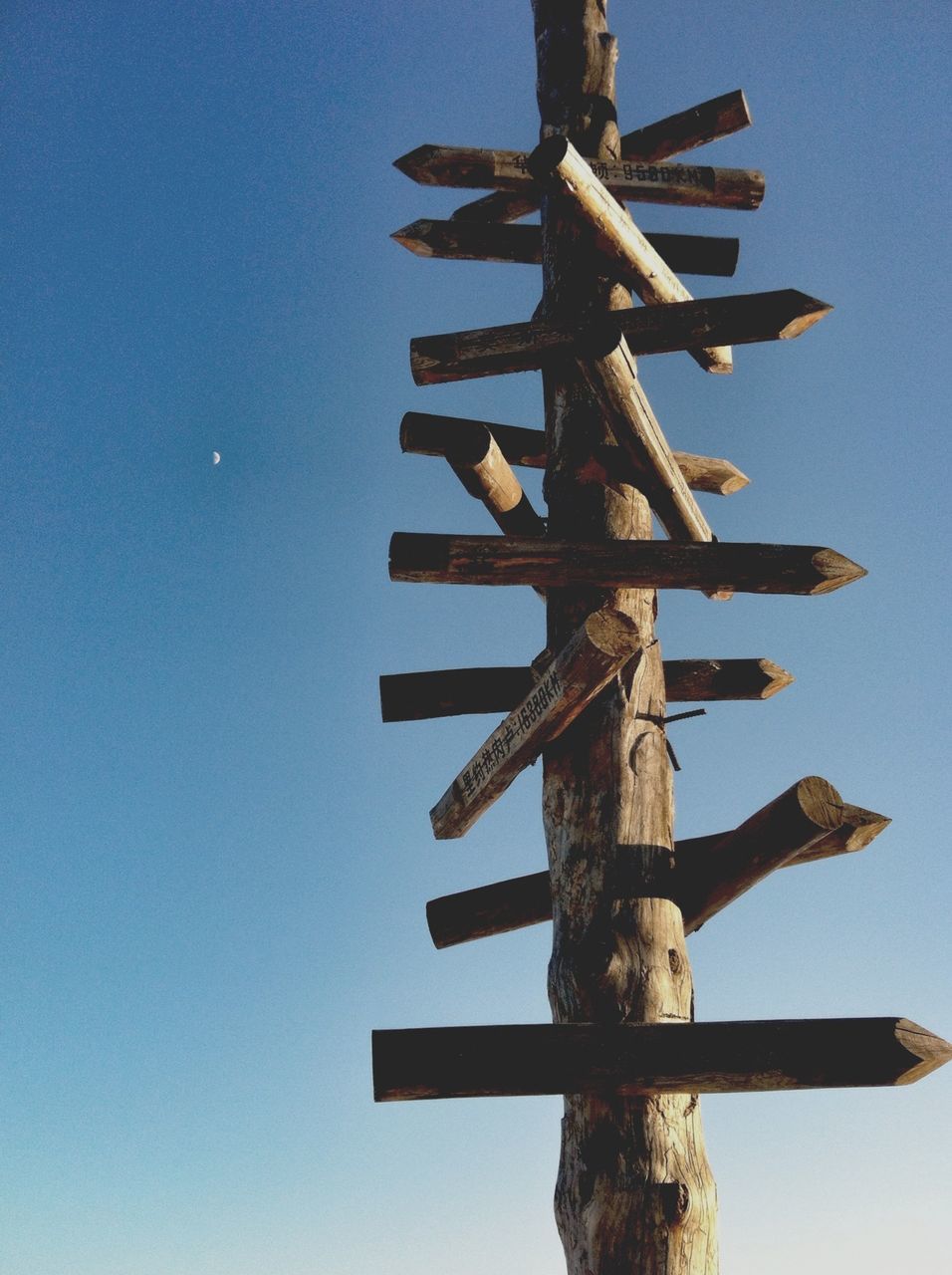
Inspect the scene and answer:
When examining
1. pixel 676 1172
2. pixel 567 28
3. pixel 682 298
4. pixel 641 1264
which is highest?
pixel 567 28

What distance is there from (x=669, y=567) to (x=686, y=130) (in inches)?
119

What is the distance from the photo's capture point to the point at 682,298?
17.2 feet

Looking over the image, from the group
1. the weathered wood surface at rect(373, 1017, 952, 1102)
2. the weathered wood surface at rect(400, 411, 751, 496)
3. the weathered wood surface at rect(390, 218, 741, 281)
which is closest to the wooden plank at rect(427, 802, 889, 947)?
the weathered wood surface at rect(373, 1017, 952, 1102)

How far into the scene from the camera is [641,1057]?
321cm

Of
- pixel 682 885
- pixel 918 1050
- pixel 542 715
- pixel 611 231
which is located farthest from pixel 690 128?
pixel 918 1050

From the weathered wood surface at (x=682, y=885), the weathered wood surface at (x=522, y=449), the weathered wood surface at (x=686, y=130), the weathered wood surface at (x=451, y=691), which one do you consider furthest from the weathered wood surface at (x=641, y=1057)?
the weathered wood surface at (x=686, y=130)

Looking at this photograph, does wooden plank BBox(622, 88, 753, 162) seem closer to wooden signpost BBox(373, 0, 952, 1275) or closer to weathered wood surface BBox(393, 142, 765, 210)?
wooden signpost BBox(373, 0, 952, 1275)

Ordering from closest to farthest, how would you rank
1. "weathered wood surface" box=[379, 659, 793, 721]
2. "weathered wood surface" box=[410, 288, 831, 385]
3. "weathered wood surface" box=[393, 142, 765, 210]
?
"weathered wood surface" box=[410, 288, 831, 385], "weathered wood surface" box=[379, 659, 793, 721], "weathered wood surface" box=[393, 142, 765, 210]

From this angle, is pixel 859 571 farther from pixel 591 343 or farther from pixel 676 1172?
pixel 676 1172

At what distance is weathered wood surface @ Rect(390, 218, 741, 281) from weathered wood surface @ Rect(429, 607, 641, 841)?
254 centimetres

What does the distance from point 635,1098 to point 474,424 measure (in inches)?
113

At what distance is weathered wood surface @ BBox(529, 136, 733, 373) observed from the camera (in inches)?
163

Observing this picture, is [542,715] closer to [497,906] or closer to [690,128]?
[497,906]

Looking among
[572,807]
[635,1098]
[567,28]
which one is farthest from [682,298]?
[635,1098]
